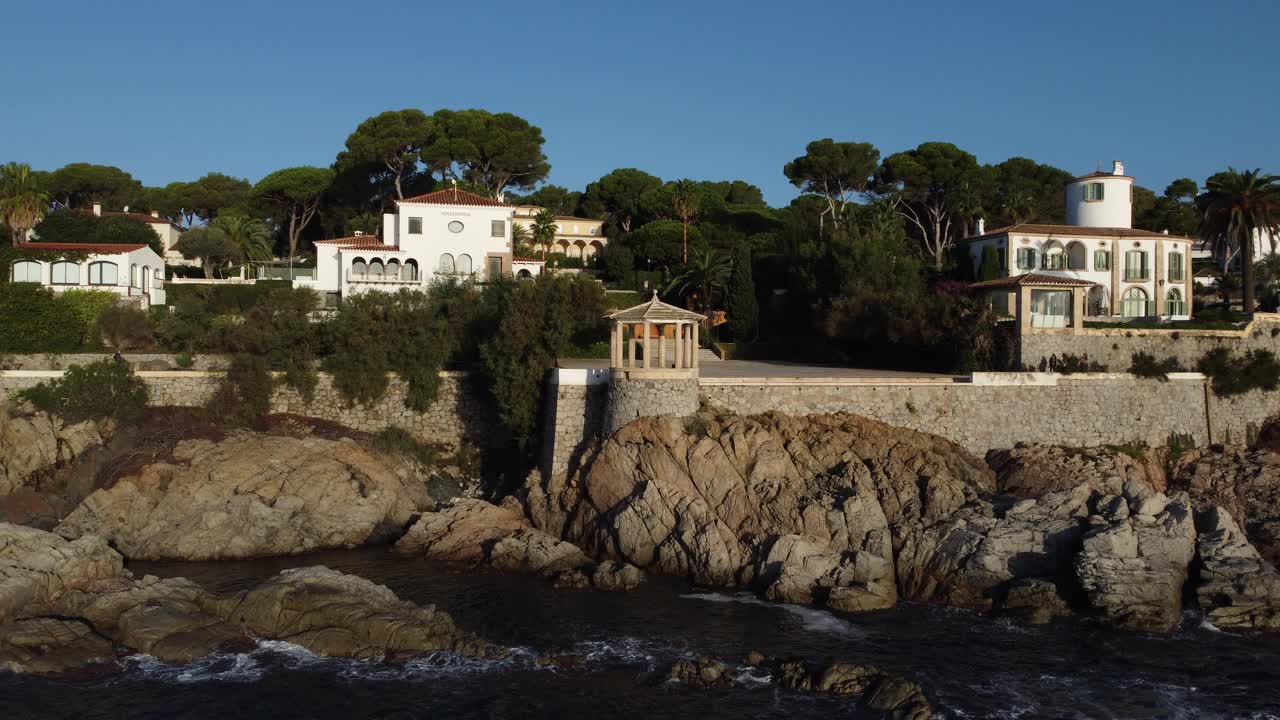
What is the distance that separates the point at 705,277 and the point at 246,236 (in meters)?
27.6

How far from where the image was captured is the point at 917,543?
24453mm

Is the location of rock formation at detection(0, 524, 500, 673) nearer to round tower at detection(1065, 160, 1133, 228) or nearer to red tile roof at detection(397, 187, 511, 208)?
red tile roof at detection(397, 187, 511, 208)

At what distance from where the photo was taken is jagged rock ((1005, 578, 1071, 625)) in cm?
2212

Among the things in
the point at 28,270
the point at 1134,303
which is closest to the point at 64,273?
the point at 28,270

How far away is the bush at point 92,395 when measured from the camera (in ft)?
105

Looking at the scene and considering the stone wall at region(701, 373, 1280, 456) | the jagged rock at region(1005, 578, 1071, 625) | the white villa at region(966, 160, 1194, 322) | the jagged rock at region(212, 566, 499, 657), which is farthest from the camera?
the white villa at region(966, 160, 1194, 322)

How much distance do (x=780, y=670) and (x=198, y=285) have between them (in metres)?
36.8

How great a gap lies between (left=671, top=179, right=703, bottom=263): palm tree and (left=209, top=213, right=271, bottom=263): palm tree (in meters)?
23.2

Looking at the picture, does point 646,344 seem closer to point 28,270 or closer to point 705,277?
point 705,277

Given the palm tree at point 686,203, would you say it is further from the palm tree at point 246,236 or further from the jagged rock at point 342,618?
the jagged rock at point 342,618

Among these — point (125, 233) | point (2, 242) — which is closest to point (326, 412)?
point (2, 242)

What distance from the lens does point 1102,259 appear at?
45.3 m

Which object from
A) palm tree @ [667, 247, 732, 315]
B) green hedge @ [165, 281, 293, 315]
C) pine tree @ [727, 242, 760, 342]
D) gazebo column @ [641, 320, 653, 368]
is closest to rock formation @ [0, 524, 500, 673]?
gazebo column @ [641, 320, 653, 368]

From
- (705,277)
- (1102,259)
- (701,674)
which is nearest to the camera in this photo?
(701,674)
